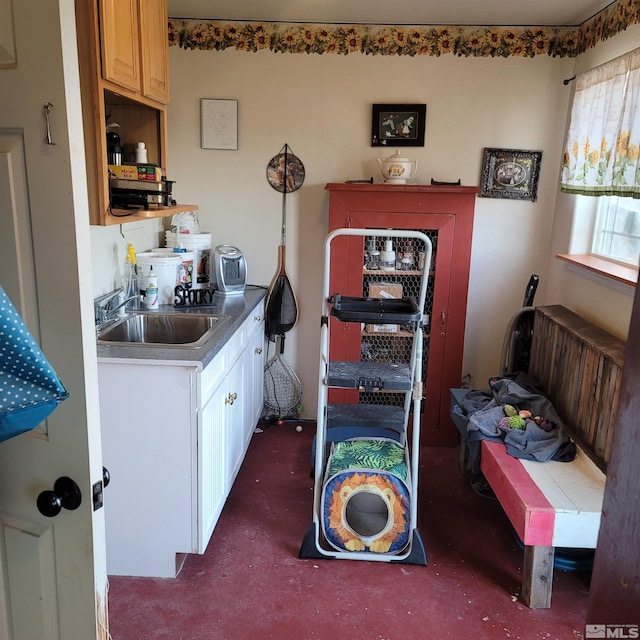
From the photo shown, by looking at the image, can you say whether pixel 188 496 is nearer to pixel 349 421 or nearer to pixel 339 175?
pixel 349 421

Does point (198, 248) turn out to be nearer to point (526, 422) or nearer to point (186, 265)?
point (186, 265)

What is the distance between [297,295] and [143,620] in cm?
208

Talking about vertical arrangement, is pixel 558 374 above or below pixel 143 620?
above

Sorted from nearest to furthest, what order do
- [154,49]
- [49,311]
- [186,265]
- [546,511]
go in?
[49,311] < [546,511] < [154,49] < [186,265]

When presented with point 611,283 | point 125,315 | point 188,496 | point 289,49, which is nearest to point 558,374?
point 611,283

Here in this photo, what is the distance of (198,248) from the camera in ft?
10.8

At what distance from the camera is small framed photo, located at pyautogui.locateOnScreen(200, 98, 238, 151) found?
3355 mm

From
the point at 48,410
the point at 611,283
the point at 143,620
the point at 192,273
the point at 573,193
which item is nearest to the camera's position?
the point at 48,410

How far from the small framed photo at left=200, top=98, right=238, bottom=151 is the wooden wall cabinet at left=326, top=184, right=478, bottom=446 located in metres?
0.75

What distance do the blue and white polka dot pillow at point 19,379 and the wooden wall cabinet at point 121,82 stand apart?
1397 mm

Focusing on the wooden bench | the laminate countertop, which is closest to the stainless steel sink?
the laminate countertop

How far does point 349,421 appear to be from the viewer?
107 inches

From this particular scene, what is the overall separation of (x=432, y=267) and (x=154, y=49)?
190 cm

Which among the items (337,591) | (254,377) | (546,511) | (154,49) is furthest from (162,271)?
(546,511)
